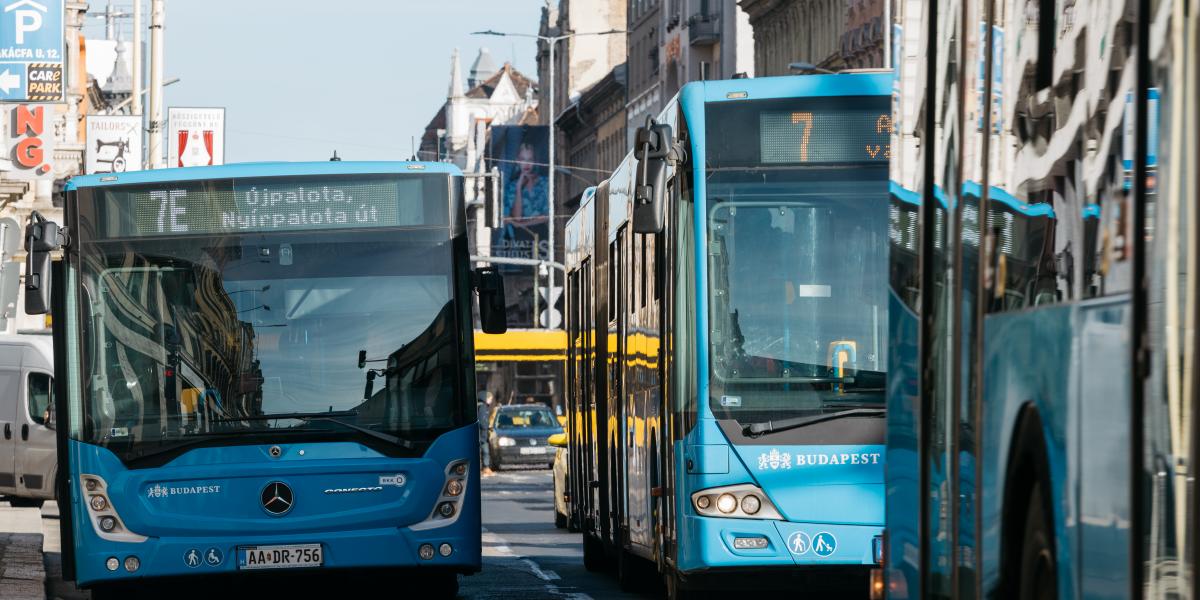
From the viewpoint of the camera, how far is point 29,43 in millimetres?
30312

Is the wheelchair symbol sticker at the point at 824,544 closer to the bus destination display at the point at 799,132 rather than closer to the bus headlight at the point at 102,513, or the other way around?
the bus destination display at the point at 799,132

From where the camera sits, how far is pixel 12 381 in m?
34.2

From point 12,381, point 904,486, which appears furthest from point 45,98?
point 904,486

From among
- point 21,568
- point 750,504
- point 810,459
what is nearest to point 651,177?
point 810,459

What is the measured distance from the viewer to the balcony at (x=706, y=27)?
78812 mm

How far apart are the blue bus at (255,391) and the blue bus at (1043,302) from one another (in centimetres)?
746

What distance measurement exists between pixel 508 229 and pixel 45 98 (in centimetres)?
9454

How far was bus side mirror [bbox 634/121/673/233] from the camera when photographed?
40.3 ft

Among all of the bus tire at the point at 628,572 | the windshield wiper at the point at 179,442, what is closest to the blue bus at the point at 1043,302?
the windshield wiper at the point at 179,442

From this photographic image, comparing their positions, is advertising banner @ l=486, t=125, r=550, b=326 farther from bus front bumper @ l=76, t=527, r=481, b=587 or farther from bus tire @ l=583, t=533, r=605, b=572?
bus front bumper @ l=76, t=527, r=481, b=587

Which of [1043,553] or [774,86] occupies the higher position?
[774,86]

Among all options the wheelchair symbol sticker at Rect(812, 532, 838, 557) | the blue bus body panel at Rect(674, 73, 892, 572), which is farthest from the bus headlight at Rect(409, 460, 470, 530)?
the wheelchair symbol sticker at Rect(812, 532, 838, 557)

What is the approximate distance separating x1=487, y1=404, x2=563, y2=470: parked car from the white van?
20.9 metres

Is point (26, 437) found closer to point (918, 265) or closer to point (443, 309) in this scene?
point (443, 309)
